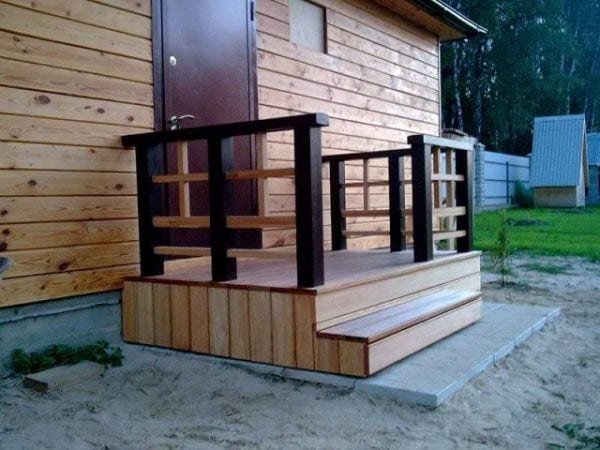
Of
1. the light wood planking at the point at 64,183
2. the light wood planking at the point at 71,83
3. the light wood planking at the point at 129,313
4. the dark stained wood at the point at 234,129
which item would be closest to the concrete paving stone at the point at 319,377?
the light wood planking at the point at 129,313

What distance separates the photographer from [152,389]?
9.87 ft

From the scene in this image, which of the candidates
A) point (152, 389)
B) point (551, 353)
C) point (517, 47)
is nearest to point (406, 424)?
point (152, 389)

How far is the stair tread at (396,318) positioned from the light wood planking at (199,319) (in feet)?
2.35

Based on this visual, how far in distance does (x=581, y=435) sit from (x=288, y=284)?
4.88 ft

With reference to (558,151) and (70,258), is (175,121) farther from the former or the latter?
(558,151)

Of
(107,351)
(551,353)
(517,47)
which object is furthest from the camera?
(517,47)

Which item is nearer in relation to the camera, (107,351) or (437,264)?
(107,351)

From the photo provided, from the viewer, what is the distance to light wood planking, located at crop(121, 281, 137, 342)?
3676 mm

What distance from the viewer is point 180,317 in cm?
349

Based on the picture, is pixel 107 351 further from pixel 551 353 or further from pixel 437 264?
pixel 551 353

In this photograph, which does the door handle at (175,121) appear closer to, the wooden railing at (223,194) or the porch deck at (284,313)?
the wooden railing at (223,194)

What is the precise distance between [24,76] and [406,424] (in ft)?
8.31

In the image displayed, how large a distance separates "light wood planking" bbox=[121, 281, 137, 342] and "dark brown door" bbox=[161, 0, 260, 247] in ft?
1.81

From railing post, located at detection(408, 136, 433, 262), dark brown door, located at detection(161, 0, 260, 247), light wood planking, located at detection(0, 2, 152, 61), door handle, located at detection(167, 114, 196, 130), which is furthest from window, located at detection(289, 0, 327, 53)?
railing post, located at detection(408, 136, 433, 262)
